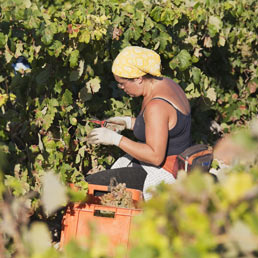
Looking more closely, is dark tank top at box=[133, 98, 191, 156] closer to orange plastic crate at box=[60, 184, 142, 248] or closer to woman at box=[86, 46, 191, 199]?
woman at box=[86, 46, 191, 199]

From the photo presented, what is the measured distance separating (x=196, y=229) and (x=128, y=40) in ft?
8.85

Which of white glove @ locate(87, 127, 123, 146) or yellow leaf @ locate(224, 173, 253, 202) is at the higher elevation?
yellow leaf @ locate(224, 173, 253, 202)

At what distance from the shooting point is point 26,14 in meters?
2.62

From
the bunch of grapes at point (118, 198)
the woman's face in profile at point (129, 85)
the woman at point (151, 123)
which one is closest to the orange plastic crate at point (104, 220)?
the bunch of grapes at point (118, 198)

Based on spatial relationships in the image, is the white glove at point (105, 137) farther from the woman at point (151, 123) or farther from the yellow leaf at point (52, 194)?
the yellow leaf at point (52, 194)

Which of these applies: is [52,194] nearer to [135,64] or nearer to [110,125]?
[135,64]

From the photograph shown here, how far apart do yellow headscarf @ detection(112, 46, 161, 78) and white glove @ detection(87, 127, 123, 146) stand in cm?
38

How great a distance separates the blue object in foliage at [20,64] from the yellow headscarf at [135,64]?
0.60 meters

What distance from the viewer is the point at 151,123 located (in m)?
2.65

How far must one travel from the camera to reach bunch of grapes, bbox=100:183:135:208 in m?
2.82

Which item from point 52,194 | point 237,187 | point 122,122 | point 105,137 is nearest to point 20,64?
point 105,137

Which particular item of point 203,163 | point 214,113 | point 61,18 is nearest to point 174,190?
point 203,163

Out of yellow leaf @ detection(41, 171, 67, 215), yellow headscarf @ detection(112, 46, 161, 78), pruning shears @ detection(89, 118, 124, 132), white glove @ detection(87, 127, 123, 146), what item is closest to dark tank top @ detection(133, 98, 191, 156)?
white glove @ detection(87, 127, 123, 146)

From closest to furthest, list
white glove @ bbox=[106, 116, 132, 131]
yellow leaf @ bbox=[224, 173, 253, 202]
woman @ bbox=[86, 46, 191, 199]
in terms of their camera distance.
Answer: yellow leaf @ bbox=[224, 173, 253, 202], woman @ bbox=[86, 46, 191, 199], white glove @ bbox=[106, 116, 132, 131]
